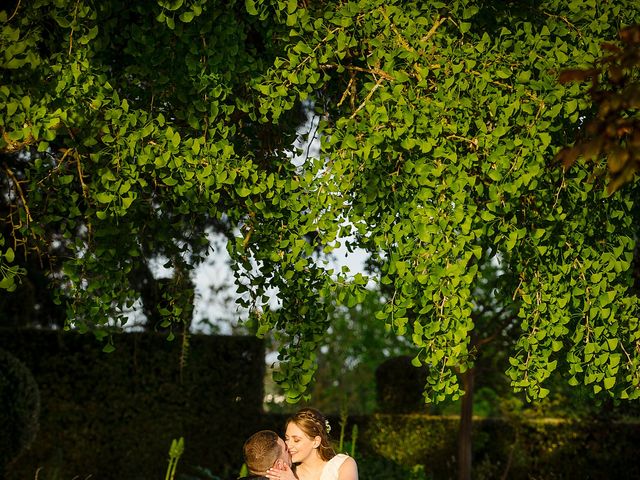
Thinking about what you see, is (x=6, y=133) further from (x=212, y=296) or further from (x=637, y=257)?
(x=212, y=296)

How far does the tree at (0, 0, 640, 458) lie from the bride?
0.26 m

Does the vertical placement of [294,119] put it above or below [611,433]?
above

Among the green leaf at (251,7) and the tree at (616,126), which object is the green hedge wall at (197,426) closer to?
the green leaf at (251,7)

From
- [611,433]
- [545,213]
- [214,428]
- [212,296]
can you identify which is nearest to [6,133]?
[545,213]

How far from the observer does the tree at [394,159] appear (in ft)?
14.3

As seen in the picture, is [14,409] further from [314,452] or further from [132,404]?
[314,452]

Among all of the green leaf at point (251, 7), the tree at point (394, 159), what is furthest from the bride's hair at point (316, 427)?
the green leaf at point (251, 7)

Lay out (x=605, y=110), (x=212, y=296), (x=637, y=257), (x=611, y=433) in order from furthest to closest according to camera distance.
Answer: (x=212, y=296) → (x=611, y=433) → (x=637, y=257) → (x=605, y=110)

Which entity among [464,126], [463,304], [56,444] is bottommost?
[56,444]

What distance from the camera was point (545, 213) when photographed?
Result: 4.55 meters

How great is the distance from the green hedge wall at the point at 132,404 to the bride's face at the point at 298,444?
5.66 meters

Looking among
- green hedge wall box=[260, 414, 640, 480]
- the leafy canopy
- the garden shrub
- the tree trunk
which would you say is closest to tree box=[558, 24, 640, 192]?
the leafy canopy

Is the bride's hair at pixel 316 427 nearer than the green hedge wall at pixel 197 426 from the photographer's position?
Yes

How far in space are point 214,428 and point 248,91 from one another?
691 centimetres
